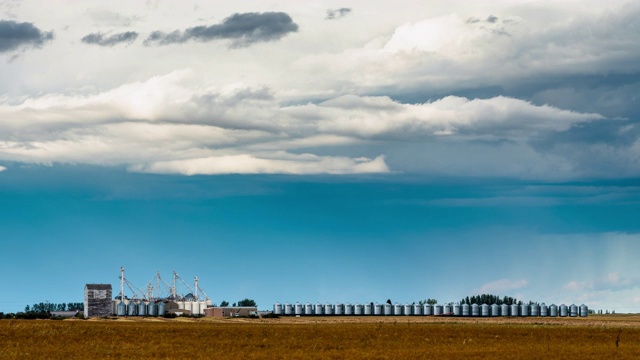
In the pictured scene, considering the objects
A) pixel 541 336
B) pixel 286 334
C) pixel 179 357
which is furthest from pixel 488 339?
pixel 179 357

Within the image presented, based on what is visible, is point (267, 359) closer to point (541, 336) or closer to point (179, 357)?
point (179, 357)

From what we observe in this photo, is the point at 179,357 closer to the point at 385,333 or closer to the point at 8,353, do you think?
the point at 8,353

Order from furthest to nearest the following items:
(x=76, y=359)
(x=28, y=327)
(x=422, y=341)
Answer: (x=28, y=327) → (x=422, y=341) → (x=76, y=359)

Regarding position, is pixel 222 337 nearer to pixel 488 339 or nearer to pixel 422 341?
pixel 422 341

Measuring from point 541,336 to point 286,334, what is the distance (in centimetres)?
2652

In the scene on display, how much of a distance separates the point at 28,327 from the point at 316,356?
3860 cm

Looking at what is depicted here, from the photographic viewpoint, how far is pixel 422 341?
83562 millimetres

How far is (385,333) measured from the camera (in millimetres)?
94312

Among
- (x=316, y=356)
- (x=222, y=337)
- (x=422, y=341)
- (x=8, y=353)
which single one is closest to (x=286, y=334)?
(x=222, y=337)

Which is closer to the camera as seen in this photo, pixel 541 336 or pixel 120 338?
pixel 120 338

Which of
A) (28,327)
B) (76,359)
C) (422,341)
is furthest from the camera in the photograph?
(28,327)

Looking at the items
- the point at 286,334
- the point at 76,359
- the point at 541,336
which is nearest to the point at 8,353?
the point at 76,359

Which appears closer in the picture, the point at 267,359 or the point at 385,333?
the point at 267,359

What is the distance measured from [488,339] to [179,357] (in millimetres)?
35464
